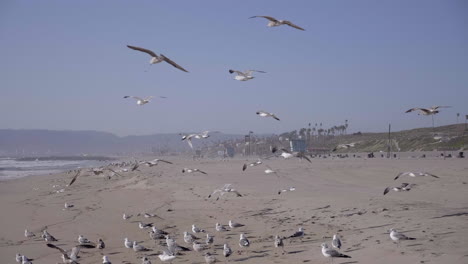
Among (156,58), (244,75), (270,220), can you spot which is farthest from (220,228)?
(156,58)

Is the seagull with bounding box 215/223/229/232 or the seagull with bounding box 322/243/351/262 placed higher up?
the seagull with bounding box 322/243/351/262

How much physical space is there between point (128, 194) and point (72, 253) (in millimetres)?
15586

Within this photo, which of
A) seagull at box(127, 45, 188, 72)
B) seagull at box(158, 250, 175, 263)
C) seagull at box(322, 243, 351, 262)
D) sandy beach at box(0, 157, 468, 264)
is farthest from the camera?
seagull at box(158, 250, 175, 263)

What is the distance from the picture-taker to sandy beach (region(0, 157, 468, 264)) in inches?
410

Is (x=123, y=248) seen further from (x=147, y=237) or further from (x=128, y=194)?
(x=128, y=194)

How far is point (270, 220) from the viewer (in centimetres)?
1559

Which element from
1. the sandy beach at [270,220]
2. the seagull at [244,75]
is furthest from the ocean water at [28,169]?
the seagull at [244,75]

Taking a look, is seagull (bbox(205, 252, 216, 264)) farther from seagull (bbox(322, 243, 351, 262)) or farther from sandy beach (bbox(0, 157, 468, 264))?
seagull (bbox(322, 243, 351, 262))

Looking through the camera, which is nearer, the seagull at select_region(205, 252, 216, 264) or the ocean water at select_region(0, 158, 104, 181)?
the seagull at select_region(205, 252, 216, 264)

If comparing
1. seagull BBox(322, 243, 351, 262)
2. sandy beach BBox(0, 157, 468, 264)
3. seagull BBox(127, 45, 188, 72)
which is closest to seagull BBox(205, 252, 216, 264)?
sandy beach BBox(0, 157, 468, 264)

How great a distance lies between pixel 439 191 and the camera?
1825 centimetres

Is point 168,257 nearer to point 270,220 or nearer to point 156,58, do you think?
point 156,58

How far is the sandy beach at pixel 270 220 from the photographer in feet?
34.2

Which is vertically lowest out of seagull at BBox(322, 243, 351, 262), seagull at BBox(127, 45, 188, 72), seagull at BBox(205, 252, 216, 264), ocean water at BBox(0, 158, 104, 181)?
seagull at BBox(205, 252, 216, 264)
